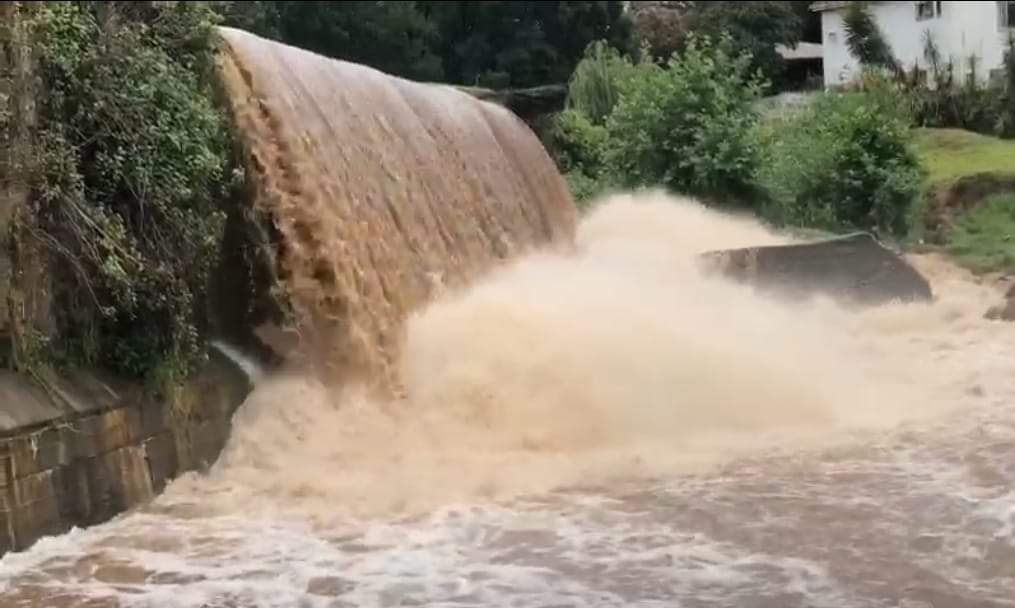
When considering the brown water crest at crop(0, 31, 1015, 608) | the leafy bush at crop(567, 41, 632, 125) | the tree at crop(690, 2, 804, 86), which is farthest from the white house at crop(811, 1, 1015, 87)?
the brown water crest at crop(0, 31, 1015, 608)

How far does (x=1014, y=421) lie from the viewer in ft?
27.7

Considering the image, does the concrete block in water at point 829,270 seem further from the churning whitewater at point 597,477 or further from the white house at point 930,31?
the white house at point 930,31

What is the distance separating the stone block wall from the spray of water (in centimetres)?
26

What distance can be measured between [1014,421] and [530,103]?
1736cm

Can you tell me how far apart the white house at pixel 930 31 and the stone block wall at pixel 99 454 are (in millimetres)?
14127

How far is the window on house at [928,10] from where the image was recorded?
21672 millimetres

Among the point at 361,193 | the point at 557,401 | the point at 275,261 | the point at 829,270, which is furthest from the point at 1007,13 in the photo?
the point at 275,261

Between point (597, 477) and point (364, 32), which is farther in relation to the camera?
point (364, 32)

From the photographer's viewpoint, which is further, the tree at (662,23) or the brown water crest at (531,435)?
the tree at (662,23)

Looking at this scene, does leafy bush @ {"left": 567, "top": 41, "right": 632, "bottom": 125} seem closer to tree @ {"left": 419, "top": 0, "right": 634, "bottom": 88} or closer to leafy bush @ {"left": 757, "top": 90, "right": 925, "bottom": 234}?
tree @ {"left": 419, "top": 0, "right": 634, "bottom": 88}

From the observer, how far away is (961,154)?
57.3ft

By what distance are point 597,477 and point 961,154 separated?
468 inches

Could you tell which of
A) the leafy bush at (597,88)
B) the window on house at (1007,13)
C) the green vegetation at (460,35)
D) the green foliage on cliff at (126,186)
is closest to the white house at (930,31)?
the window on house at (1007,13)

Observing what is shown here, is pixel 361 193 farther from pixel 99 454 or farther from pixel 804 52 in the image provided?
pixel 804 52
